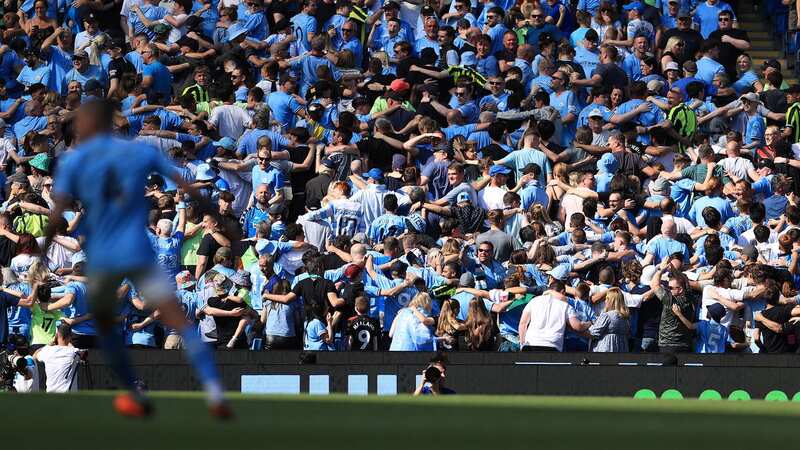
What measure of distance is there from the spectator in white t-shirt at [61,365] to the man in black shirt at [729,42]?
36.6 ft

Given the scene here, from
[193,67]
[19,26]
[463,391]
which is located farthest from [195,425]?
[19,26]

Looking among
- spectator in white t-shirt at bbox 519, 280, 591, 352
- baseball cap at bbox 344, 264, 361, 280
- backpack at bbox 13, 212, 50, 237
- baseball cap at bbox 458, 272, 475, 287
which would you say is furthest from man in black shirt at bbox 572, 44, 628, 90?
backpack at bbox 13, 212, 50, 237

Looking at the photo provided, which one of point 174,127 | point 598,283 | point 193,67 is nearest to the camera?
point 598,283

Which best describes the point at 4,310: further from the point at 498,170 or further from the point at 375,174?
the point at 498,170

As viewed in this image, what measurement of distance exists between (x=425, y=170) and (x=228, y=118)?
9.39 feet

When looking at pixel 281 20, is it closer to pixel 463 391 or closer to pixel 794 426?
pixel 463 391

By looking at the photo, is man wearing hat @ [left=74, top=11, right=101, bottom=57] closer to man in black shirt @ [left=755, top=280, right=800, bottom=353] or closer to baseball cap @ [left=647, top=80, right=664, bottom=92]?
baseball cap @ [left=647, top=80, right=664, bottom=92]

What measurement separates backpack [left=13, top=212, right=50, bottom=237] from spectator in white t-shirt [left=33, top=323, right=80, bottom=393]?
2722 millimetres

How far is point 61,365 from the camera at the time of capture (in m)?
16.3

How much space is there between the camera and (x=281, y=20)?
2316cm

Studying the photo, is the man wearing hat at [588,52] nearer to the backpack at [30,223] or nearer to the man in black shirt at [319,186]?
the man in black shirt at [319,186]

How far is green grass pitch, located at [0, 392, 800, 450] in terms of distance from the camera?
735cm

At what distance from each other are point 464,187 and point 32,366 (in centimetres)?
581

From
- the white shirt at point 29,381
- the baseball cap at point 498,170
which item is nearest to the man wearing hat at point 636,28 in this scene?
the baseball cap at point 498,170
